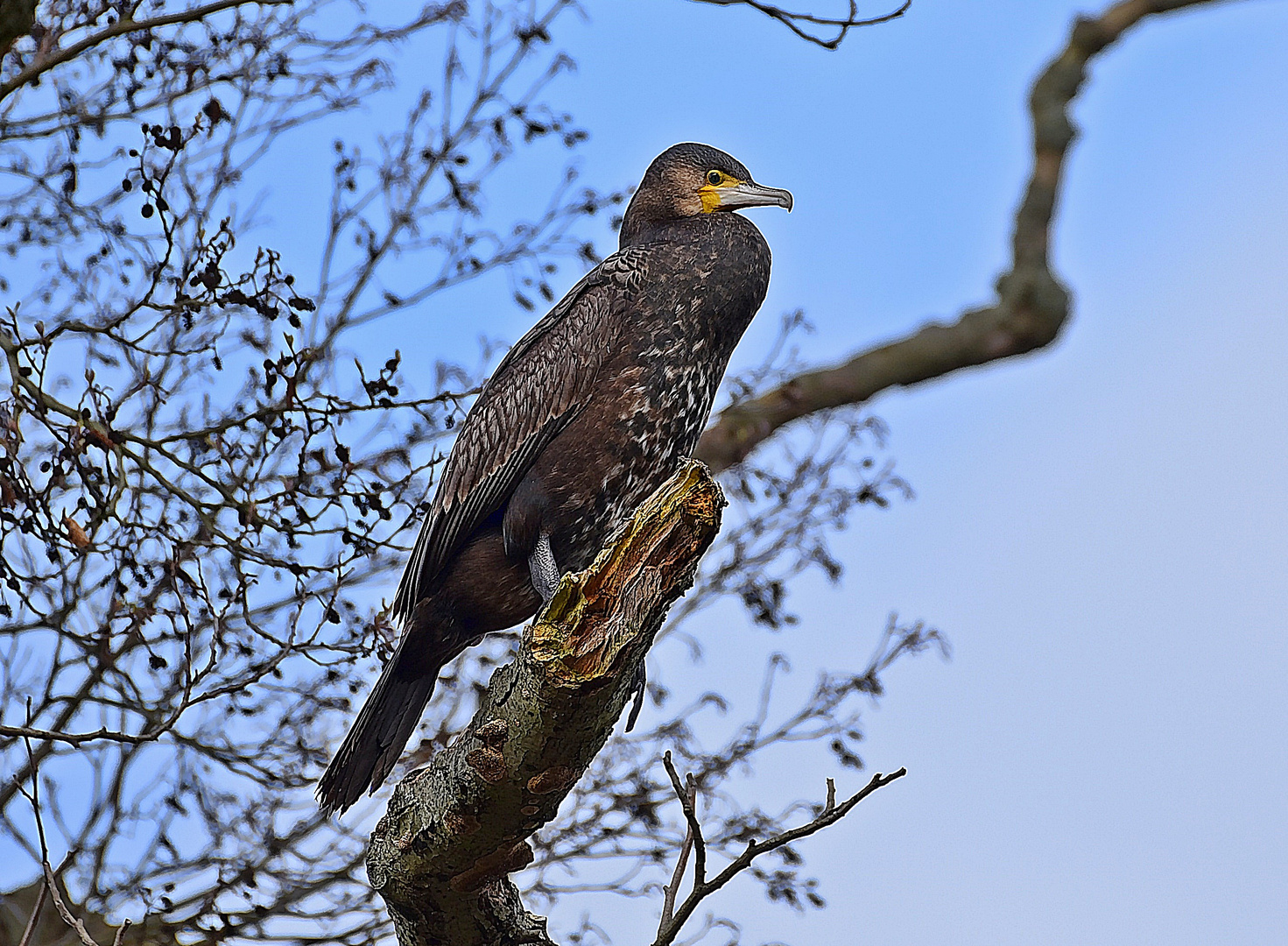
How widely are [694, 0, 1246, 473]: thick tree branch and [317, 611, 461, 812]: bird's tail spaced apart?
2655 millimetres

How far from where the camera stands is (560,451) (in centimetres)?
406

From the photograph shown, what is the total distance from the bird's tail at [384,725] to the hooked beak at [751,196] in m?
1.72

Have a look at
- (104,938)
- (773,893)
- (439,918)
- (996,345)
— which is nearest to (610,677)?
(439,918)

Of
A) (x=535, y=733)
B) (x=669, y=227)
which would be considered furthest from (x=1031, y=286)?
(x=535, y=733)

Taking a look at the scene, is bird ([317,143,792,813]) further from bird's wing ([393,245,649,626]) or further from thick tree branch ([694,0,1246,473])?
thick tree branch ([694,0,1246,473])

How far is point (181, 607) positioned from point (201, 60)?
2236mm

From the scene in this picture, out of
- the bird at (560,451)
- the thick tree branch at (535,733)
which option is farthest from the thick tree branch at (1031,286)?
the thick tree branch at (535,733)

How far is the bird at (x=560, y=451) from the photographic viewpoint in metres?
4.01

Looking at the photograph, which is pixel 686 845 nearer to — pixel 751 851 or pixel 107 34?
pixel 751 851

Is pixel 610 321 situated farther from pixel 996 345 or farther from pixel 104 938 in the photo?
pixel 104 938

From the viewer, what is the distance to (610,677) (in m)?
2.89

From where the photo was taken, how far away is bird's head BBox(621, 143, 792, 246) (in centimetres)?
461

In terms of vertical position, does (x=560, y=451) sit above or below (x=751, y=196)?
below

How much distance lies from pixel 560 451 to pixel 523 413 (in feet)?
0.77
